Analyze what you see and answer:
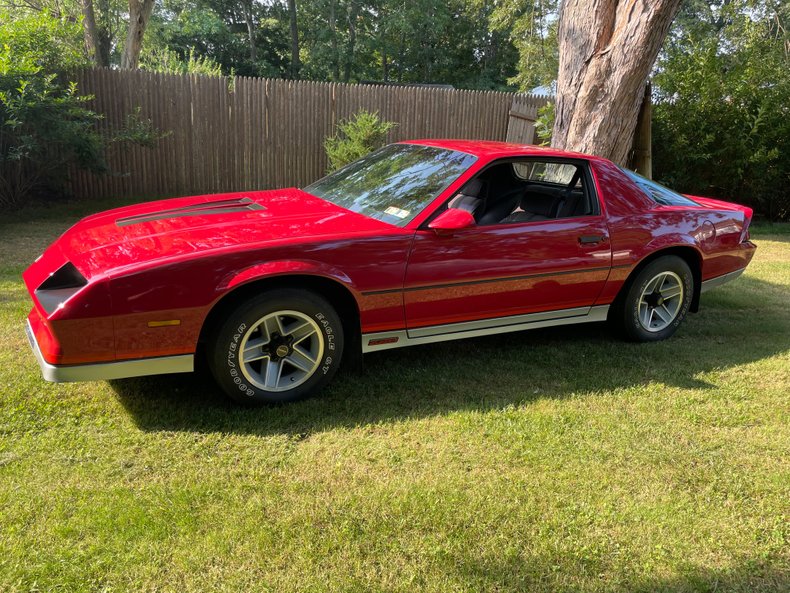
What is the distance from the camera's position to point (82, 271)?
3098mm

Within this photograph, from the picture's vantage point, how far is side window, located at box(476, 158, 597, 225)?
4539 millimetres

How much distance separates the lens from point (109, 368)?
3064 millimetres

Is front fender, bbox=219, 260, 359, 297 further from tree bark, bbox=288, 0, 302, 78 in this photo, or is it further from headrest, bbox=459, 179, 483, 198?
tree bark, bbox=288, 0, 302, 78

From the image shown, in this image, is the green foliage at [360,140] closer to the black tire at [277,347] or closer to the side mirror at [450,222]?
the side mirror at [450,222]

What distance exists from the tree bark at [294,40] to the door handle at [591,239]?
34343mm

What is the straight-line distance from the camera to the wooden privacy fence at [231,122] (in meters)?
9.86

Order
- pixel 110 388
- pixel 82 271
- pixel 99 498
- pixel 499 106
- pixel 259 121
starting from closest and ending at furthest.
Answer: pixel 99 498 → pixel 82 271 → pixel 110 388 → pixel 259 121 → pixel 499 106

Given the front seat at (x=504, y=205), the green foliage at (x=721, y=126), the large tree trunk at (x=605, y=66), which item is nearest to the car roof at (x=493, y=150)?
the front seat at (x=504, y=205)

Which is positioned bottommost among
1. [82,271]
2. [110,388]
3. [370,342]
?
[110,388]

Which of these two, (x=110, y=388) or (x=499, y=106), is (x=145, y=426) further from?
(x=499, y=106)

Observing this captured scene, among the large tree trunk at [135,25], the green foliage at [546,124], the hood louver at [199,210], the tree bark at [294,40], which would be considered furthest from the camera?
the tree bark at [294,40]

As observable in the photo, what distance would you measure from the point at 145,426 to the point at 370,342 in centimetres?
133

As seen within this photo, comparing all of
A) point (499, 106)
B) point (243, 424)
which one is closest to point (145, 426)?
point (243, 424)

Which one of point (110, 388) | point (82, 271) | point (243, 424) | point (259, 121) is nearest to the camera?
point (82, 271)
